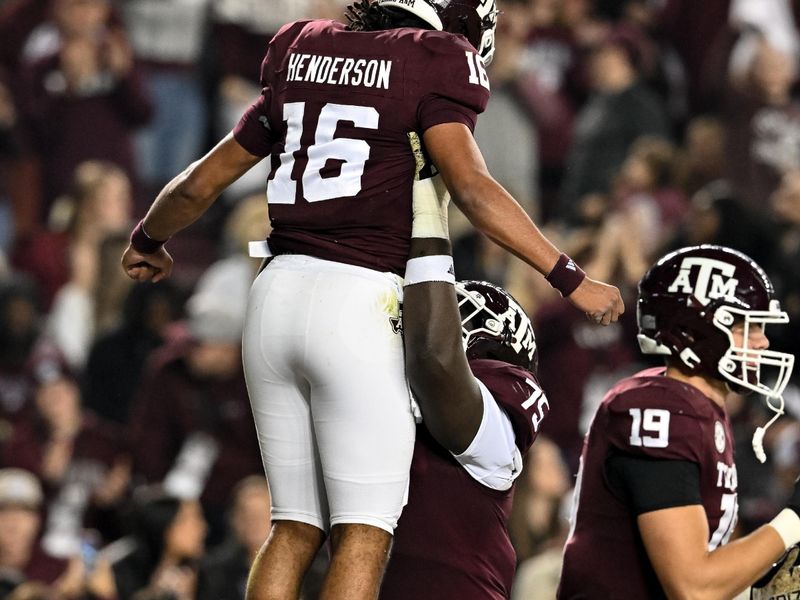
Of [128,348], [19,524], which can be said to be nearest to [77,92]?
[128,348]

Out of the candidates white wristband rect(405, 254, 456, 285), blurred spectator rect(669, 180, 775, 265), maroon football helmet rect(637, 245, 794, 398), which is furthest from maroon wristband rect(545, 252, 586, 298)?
blurred spectator rect(669, 180, 775, 265)

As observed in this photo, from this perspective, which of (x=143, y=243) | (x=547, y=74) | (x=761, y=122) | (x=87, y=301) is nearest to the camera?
(x=143, y=243)

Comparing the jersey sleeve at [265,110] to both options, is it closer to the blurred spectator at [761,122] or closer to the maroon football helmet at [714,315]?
the maroon football helmet at [714,315]

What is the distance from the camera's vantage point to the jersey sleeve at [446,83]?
3307 mm

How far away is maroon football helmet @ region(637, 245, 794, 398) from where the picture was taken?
361 cm

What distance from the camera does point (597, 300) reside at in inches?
126

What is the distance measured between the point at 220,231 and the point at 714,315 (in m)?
4.82

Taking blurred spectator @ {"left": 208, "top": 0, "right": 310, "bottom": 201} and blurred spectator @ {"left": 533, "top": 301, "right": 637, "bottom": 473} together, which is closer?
blurred spectator @ {"left": 533, "top": 301, "right": 637, "bottom": 473}

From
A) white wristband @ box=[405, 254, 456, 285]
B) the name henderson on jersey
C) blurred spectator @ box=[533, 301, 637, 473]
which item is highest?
the name henderson on jersey

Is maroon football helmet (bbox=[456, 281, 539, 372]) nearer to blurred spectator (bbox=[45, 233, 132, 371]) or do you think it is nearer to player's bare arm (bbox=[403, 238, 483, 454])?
player's bare arm (bbox=[403, 238, 483, 454])

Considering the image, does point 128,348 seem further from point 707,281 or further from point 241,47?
point 707,281

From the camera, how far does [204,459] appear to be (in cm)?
692

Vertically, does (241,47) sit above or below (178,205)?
below

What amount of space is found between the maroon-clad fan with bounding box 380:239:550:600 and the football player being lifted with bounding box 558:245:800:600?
21 centimetres
